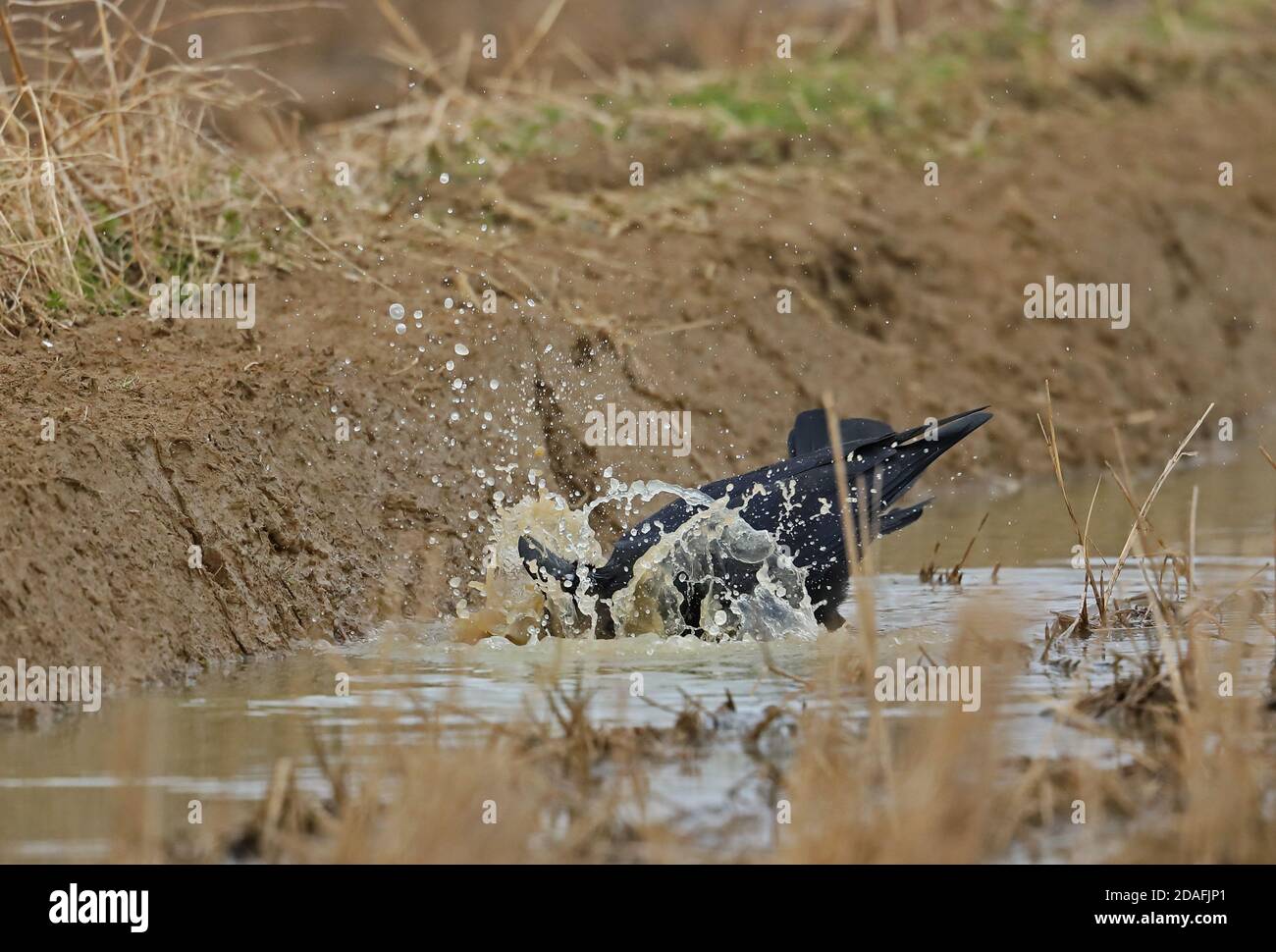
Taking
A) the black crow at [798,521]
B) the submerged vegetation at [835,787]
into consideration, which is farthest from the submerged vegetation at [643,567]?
the black crow at [798,521]

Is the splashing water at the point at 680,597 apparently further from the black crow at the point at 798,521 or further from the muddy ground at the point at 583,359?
the muddy ground at the point at 583,359

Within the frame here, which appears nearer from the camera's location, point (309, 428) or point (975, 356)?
point (309, 428)

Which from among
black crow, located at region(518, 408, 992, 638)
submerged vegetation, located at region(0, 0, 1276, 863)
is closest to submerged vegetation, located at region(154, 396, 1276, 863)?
submerged vegetation, located at region(0, 0, 1276, 863)

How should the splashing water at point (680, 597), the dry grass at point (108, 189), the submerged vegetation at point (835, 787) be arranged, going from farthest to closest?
the dry grass at point (108, 189), the splashing water at point (680, 597), the submerged vegetation at point (835, 787)

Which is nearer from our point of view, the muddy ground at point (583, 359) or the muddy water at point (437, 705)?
the muddy water at point (437, 705)

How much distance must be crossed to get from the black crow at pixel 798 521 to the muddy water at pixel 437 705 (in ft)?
0.66

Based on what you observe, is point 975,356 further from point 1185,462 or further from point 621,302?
point 621,302

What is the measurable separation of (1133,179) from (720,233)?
3990mm

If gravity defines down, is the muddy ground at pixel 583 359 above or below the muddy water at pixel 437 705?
above

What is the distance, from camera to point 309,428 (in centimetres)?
728

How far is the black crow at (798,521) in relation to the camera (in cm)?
636

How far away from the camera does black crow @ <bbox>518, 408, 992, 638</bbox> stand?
6355mm

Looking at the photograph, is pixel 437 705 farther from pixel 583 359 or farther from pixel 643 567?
pixel 583 359
